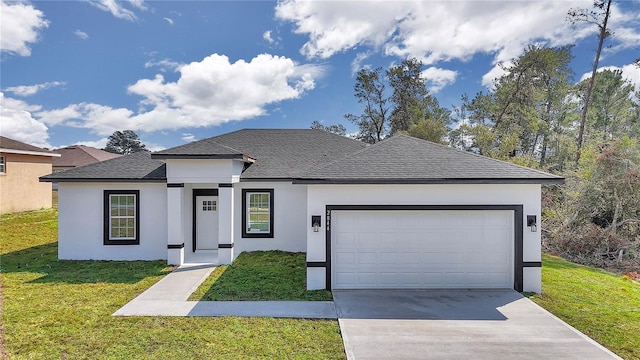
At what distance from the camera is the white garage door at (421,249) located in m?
8.11

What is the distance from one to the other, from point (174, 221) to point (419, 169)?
7964 millimetres

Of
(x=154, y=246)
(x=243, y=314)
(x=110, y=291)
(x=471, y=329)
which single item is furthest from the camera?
(x=154, y=246)

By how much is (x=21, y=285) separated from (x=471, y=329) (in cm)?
1109

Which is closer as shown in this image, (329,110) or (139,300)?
(139,300)

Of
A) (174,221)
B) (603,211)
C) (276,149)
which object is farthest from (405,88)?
(174,221)

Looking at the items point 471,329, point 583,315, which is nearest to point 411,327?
point 471,329

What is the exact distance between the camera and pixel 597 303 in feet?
24.2

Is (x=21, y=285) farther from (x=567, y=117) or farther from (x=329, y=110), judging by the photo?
(x=567, y=117)

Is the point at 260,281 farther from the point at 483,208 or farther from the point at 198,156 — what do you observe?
the point at 483,208

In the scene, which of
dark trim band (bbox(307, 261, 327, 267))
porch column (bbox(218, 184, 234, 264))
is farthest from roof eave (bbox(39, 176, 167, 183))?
dark trim band (bbox(307, 261, 327, 267))

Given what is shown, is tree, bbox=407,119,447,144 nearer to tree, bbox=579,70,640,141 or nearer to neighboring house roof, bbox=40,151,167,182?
tree, bbox=579,70,640,141

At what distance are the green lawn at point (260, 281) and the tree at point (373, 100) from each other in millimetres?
22723

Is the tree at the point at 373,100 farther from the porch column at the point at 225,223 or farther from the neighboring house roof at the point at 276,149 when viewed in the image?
the porch column at the point at 225,223

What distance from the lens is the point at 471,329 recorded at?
233 inches
